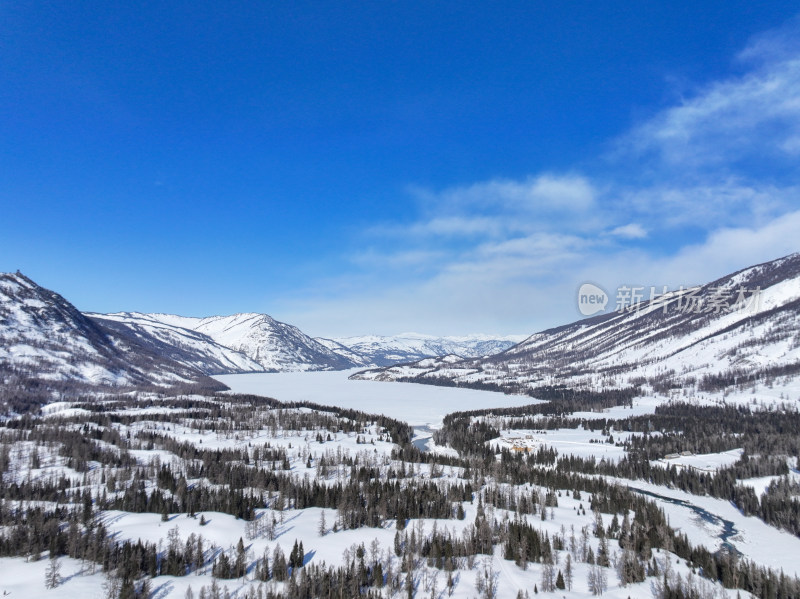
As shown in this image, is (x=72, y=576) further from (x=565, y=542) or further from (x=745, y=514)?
(x=745, y=514)

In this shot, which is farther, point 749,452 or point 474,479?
point 749,452

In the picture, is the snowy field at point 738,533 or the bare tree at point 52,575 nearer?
the bare tree at point 52,575

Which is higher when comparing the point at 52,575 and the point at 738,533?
the point at 52,575

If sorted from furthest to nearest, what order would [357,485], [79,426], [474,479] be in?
[79,426] < [474,479] < [357,485]

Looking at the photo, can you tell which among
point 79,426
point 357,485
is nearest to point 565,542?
point 357,485

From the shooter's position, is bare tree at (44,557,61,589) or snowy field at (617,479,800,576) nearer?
bare tree at (44,557,61,589)

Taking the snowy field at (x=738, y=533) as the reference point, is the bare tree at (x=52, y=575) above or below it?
above

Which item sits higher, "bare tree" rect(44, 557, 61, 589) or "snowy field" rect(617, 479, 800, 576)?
"bare tree" rect(44, 557, 61, 589)

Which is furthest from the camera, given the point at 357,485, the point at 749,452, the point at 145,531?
the point at 749,452

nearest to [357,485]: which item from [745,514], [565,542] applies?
[565,542]

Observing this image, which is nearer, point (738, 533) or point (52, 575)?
point (52, 575)
